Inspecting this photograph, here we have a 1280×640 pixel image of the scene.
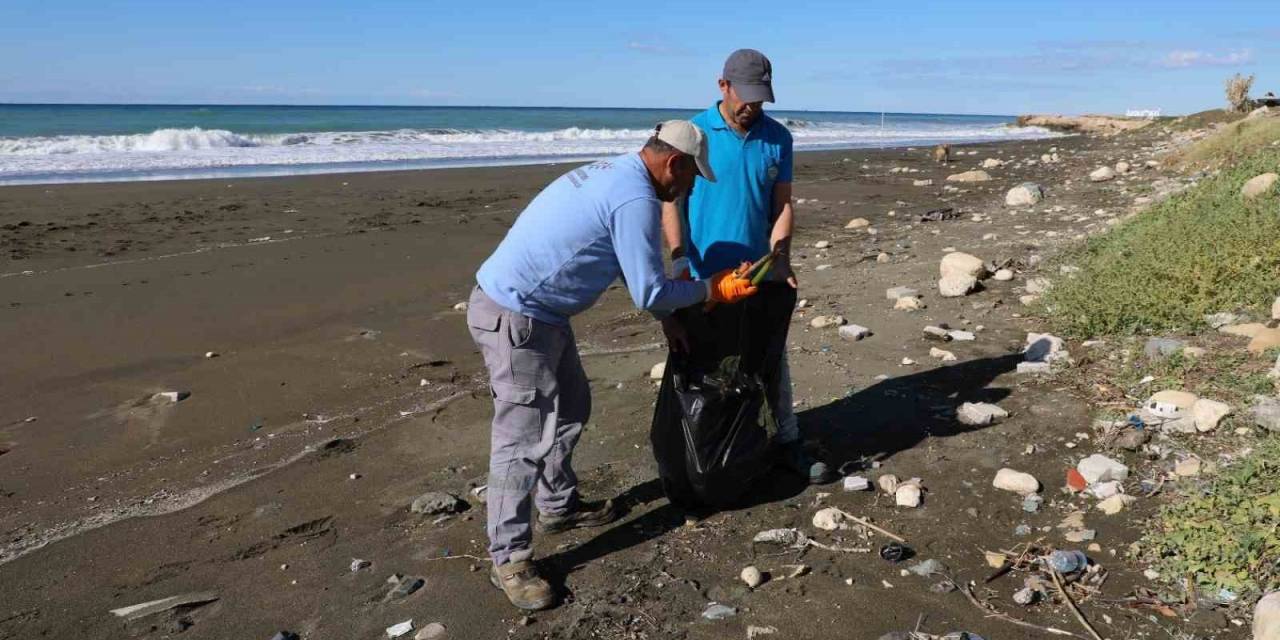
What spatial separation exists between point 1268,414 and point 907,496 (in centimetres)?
151

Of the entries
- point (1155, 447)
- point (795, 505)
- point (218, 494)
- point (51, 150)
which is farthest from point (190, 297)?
point (51, 150)

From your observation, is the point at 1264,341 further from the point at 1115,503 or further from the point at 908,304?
the point at 908,304

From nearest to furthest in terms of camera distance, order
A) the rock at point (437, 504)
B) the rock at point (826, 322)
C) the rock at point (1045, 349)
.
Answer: the rock at point (437, 504)
the rock at point (1045, 349)
the rock at point (826, 322)

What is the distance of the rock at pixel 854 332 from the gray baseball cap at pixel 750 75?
8.82 ft

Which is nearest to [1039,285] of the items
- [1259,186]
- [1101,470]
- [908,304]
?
[908,304]

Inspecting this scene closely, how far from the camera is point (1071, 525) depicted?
3418 millimetres

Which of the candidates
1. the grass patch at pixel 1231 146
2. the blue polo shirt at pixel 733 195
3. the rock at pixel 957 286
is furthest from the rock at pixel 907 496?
the grass patch at pixel 1231 146

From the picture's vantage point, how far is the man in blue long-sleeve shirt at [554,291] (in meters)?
2.88

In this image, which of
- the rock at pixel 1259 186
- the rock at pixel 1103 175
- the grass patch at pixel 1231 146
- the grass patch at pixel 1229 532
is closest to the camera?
the grass patch at pixel 1229 532

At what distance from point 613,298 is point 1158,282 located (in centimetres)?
405

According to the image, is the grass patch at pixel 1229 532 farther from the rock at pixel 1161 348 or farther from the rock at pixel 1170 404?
the rock at pixel 1161 348

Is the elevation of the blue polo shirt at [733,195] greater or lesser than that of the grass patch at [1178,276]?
greater

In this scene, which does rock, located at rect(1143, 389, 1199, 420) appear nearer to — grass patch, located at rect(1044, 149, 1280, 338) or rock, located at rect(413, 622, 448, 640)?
grass patch, located at rect(1044, 149, 1280, 338)

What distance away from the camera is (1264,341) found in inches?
176
